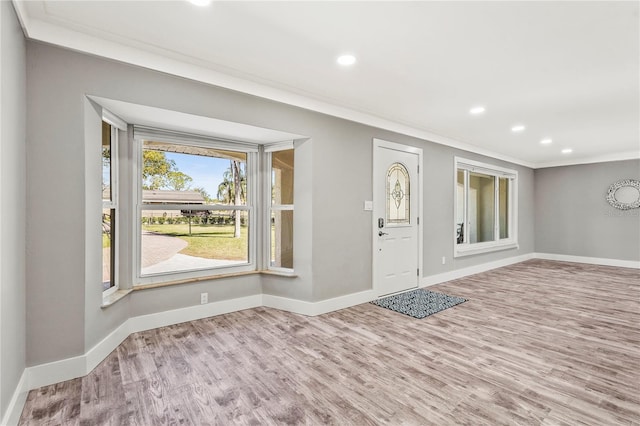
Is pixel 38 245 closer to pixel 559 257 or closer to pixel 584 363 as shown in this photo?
pixel 584 363

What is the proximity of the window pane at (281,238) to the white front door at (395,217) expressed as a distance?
116 centimetres

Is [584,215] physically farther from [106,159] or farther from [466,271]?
[106,159]

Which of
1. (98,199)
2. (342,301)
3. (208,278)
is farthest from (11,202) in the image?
(342,301)

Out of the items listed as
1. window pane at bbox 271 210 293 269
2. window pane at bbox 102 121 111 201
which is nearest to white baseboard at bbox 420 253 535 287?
window pane at bbox 271 210 293 269

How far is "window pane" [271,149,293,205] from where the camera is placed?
397 cm

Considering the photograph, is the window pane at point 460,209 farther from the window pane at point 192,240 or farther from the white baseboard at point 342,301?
the window pane at point 192,240

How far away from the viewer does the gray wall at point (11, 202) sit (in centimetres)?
166

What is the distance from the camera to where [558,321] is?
3.54 m

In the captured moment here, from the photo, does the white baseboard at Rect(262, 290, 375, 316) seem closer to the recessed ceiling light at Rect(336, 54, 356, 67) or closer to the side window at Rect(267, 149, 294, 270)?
the side window at Rect(267, 149, 294, 270)

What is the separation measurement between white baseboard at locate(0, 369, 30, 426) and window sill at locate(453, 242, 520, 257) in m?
5.62

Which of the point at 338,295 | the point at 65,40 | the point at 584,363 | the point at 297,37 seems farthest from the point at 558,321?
the point at 65,40

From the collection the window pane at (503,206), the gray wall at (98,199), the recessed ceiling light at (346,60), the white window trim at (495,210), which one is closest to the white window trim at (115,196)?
the gray wall at (98,199)

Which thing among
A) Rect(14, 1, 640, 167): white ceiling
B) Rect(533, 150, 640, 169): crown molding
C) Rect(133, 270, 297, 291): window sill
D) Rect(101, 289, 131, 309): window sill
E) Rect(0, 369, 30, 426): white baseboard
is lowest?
Rect(0, 369, 30, 426): white baseboard

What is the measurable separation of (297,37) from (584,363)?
341 cm
